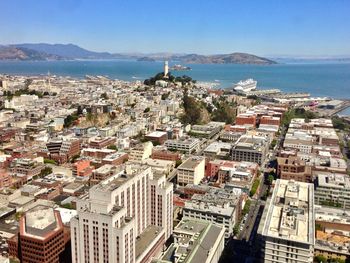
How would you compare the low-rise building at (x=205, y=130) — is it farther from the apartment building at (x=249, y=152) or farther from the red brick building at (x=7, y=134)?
the red brick building at (x=7, y=134)

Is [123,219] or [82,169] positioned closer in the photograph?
[123,219]

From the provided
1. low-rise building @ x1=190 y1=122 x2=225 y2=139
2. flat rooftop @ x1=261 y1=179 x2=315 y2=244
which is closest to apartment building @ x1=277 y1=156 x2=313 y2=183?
flat rooftop @ x1=261 y1=179 x2=315 y2=244

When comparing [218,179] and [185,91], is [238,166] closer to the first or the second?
[218,179]

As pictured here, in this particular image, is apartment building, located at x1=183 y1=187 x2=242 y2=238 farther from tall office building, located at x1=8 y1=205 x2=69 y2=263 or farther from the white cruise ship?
the white cruise ship

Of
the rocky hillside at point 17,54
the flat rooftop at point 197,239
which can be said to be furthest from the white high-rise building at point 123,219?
the rocky hillside at point 17,54

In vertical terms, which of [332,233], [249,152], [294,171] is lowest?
[332,233]

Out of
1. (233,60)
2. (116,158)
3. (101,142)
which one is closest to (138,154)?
(116,158)

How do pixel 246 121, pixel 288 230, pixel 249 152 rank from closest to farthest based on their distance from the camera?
1. pixel 288 230
2. pixel 249 152
3. pixel 246 121

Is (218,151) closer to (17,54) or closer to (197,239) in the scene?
(197,239)
